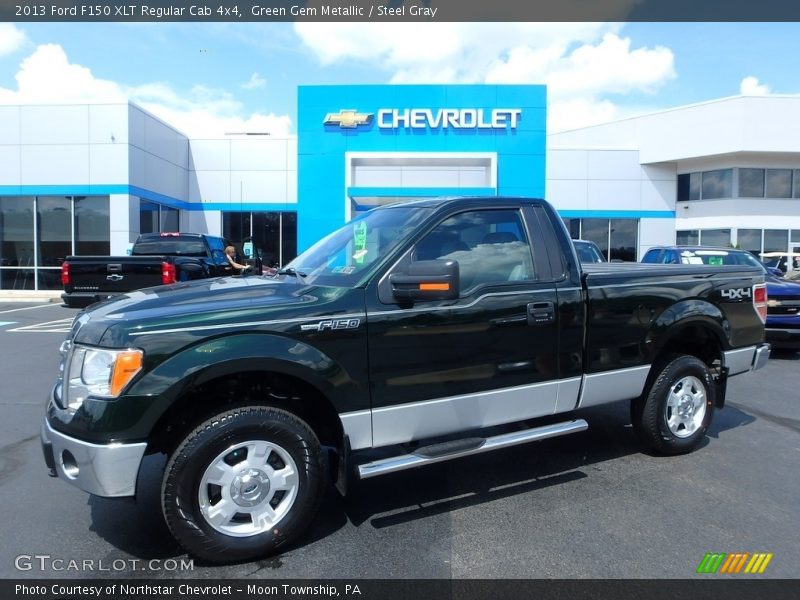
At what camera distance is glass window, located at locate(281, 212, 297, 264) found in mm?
26094

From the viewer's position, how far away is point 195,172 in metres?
25.8

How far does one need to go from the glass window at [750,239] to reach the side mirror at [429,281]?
94.5 feet

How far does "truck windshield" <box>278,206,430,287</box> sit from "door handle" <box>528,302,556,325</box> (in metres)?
0.97

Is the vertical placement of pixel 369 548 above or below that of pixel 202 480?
below

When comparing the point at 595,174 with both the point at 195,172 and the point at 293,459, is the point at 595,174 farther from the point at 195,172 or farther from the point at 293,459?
the point at 293,459

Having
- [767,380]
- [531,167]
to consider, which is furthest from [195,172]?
[767,380]

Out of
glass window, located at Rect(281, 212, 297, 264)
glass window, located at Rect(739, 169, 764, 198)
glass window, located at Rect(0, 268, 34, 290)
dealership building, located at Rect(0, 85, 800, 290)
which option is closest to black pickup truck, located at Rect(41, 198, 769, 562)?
dealership building, located at Rect(0, 85, 800, 290)

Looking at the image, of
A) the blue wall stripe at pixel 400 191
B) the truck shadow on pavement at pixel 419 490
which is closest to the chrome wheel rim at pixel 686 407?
the truck shadow on pavement at pixel 419 490

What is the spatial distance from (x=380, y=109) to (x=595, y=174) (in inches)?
430

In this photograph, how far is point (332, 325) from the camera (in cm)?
336

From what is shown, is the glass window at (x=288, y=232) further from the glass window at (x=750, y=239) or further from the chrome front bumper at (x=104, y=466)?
the chrome front bumper at (x=104, y=466)

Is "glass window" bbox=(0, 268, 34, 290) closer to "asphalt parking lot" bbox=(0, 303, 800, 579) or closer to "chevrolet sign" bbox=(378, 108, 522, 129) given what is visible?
"chevrolet sign" bbox=(378, 108, 522, 129)

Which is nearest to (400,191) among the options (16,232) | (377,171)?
(377,171)

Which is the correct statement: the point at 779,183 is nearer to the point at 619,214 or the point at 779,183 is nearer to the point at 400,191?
the point at 619,214
